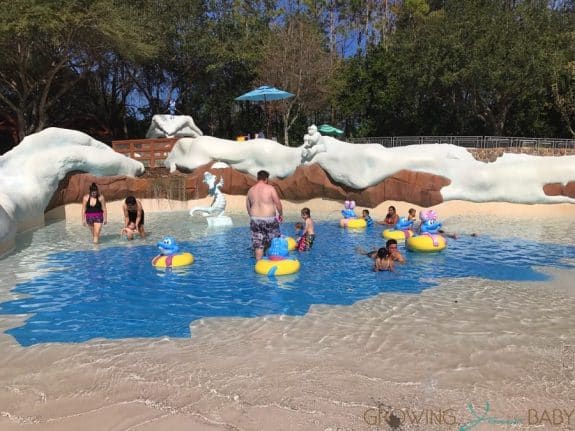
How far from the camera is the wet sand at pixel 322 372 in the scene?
3447mm

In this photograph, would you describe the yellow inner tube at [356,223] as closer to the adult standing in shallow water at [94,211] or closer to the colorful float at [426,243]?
the colorful float at [426,243]

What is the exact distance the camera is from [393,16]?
3769 cm

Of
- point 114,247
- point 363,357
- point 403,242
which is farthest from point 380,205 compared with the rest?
point 363,357

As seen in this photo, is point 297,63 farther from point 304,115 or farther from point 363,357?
point 363,357

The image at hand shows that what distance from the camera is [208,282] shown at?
706 centimetres

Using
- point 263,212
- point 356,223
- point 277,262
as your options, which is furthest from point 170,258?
point 356,223

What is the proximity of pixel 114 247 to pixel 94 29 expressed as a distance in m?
13.5

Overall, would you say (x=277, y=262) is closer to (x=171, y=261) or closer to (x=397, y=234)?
(x=171, y=261)

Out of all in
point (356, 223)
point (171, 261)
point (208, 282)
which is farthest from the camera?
point (356, 223)

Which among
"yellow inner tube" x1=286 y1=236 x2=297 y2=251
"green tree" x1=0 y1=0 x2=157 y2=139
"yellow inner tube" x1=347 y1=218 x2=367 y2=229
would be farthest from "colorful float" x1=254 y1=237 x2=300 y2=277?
"green tree" x1=0 y1=0 x2=157 y2=139

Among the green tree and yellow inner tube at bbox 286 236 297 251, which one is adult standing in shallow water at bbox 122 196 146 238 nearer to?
yellow inner tube at bbox 286 236 297 251

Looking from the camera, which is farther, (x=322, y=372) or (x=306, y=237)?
(x=306, y=237)

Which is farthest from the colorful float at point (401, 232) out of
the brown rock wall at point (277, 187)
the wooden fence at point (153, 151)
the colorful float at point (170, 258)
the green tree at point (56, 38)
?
the green tree at point (56, 38)

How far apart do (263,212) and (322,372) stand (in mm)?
3897
